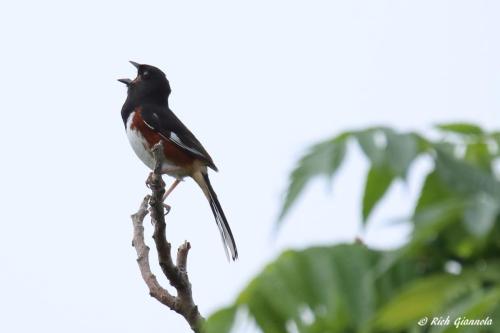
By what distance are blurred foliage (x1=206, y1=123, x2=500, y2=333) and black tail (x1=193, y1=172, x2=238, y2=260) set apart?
225 inches

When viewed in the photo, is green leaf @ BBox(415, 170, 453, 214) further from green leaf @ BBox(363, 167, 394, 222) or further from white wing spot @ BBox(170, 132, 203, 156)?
white wing spot @ BBox(170, 132, 203, 156)

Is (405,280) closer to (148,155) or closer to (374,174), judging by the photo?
(374,174)

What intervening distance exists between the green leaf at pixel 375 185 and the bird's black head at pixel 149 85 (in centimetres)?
713

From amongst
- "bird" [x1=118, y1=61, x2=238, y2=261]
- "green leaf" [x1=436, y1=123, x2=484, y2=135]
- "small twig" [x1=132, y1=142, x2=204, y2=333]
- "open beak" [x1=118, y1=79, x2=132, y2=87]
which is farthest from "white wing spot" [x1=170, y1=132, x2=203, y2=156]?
"green leaf" [x1=436, y1=123, x2=484, y2=135]

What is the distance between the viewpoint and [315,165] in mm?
1832

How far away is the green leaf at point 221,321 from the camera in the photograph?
187cm

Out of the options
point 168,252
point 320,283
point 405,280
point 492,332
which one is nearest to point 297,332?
point 320,283

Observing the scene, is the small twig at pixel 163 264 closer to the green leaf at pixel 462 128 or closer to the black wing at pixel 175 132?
the black wing at pixel 175 132

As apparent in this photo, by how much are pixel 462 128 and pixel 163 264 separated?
3.63 metres

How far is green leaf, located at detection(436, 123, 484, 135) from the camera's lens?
2.08 m

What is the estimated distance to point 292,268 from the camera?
1.94 meters

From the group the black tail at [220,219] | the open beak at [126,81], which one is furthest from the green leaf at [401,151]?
the open beak at [126,81]

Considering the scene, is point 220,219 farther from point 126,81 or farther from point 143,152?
point 126,81

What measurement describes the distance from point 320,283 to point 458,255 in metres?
0.32
